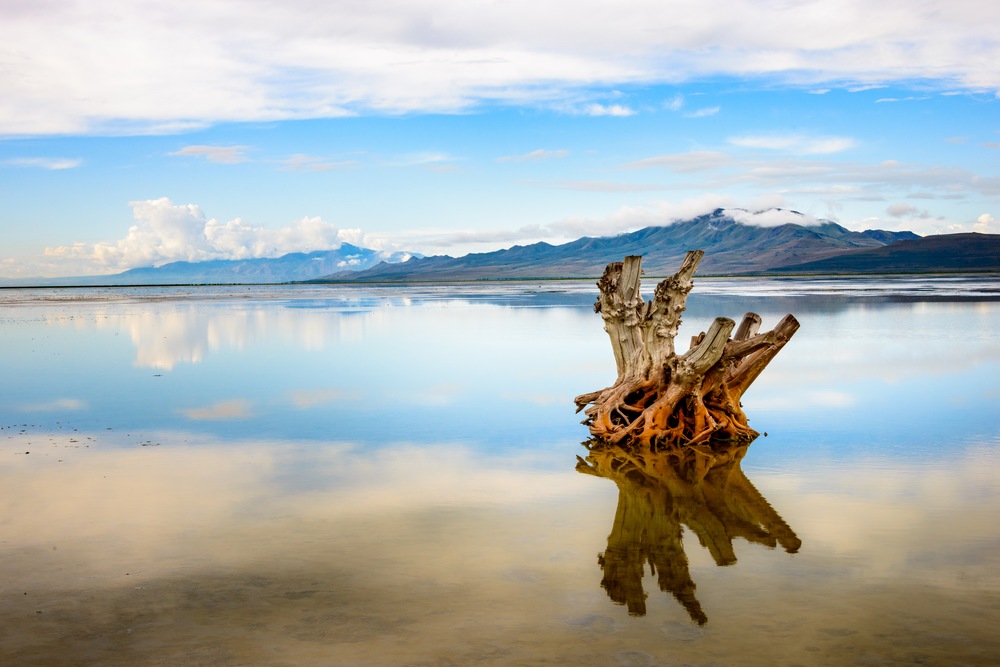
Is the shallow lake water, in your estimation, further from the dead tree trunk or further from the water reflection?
the dead tree trunk

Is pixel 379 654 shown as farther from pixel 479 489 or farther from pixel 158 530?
pixel 479 489

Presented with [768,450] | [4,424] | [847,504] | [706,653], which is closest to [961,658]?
[706,653]

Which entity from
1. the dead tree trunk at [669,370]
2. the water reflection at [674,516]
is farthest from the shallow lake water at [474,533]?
the dead tree trunk at [669,370]

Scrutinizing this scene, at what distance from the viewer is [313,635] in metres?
5.70

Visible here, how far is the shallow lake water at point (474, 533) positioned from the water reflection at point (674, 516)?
40mm

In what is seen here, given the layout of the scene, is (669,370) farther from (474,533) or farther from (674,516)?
(474,533)

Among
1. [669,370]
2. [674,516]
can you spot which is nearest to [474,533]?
[674,516]

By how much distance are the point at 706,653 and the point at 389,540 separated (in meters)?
3.15

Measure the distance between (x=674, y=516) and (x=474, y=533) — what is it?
1.97 m

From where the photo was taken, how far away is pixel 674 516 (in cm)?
848

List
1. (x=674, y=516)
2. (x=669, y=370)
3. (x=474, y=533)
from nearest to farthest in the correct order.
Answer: (x=474, y=533) → (x=674, y=516) → (x=669, y=370)

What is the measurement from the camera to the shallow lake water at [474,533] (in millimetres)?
5648

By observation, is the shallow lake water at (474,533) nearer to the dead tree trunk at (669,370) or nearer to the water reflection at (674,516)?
the water reflection at (674,516)

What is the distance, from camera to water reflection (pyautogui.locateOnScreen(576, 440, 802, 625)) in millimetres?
6672
